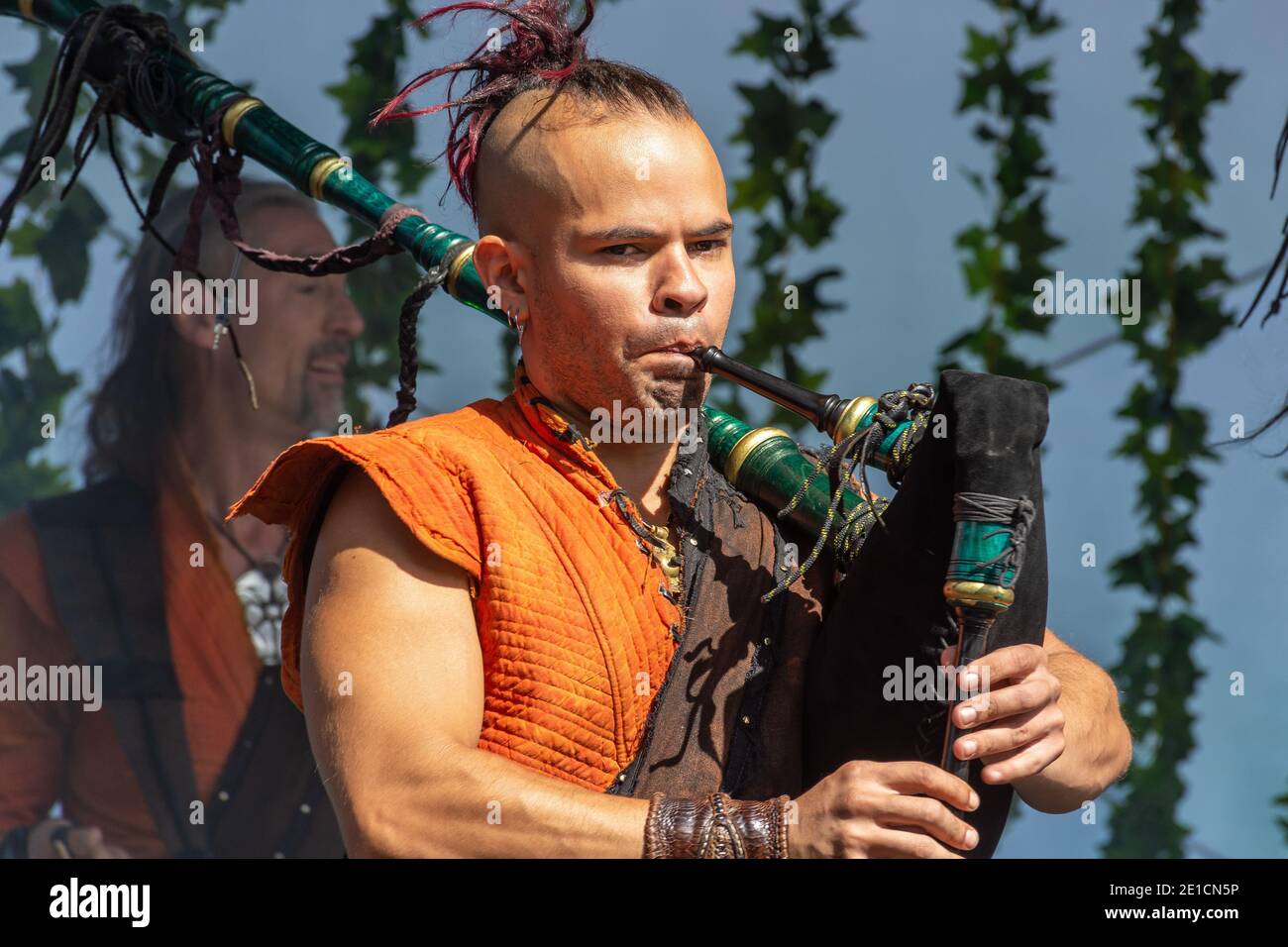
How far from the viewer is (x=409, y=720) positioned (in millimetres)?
2318

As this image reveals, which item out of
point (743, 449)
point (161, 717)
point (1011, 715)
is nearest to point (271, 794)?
point (161, 717)

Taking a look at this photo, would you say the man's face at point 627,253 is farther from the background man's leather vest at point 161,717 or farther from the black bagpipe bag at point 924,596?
the background man's leather vest at point 161,717

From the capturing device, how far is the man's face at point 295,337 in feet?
16.4

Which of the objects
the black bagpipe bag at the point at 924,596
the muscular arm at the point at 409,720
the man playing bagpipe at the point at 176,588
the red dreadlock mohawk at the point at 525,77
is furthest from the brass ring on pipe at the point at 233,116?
the black bagpipe bag at the point at 924,596

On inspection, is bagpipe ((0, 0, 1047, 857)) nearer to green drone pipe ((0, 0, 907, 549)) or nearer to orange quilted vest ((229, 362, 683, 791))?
green drone pipe ((0, 0, 907, 549))

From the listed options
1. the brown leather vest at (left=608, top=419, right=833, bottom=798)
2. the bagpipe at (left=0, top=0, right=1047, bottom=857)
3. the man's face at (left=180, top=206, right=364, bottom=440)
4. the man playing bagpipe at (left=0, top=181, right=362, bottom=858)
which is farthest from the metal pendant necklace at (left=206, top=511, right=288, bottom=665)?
the brown leather vest at (left=608, top=419, right=833, bottom=798)

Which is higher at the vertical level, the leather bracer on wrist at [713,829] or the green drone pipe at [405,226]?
the green drone pipe at [405,226]

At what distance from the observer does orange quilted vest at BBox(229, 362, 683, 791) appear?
245 cm

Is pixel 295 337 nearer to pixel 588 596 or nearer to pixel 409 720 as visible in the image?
pixel 588 596

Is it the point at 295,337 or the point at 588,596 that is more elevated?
the point at 295,337

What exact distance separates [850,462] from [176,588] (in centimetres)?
271

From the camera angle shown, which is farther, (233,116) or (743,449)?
(233,116)
